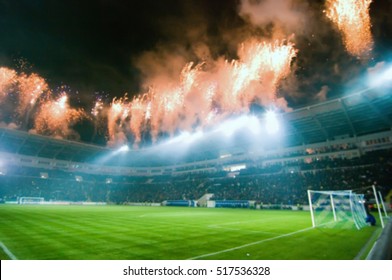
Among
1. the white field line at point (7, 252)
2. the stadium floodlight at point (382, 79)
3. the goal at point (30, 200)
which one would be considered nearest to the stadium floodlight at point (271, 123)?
the stadium floodlight at point (382, 79)

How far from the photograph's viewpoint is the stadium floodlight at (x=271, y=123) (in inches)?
1752

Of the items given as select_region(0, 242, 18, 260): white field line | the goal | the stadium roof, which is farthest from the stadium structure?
select_region(0, 242, 18, 260): white field line

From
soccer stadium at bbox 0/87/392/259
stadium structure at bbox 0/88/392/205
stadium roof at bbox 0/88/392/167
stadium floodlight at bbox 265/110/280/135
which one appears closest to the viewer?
soccer stadium at bbox 0/87/392/259

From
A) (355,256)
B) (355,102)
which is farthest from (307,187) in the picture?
(355,256)

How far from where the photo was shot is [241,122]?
48.2 meters

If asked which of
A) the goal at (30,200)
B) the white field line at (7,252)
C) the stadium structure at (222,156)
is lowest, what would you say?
the white field line at (7,252)

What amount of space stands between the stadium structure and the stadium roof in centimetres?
15

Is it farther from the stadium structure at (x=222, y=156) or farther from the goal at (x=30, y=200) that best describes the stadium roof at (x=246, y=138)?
the goal at (x=30, y=200)

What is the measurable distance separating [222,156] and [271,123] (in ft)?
73.0

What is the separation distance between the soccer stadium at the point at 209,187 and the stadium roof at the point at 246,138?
23 cm

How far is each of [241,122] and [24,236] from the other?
1665 inches

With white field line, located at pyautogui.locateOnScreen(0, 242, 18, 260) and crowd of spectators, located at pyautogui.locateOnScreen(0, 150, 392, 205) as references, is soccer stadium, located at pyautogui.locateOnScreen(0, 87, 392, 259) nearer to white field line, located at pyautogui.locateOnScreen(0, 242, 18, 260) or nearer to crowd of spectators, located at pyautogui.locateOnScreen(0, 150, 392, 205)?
white field line, located at pyautogui.locateOnScreen(0, 242, 18, 260)

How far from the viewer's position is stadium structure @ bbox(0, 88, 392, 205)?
39372mm

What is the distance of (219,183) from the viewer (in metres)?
59.6
